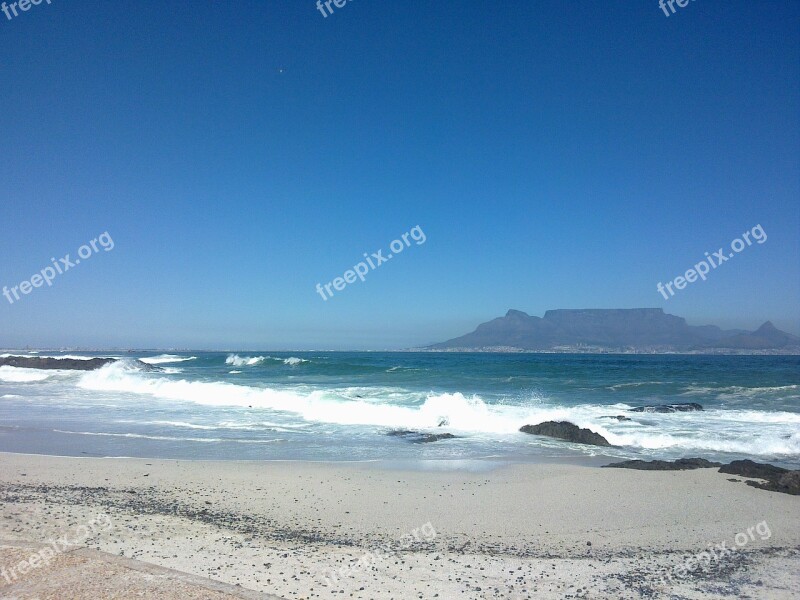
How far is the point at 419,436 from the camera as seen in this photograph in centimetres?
1568

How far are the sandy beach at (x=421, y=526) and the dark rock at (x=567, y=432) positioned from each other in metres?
3.86

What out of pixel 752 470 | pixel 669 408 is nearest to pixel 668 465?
pixel 752 470

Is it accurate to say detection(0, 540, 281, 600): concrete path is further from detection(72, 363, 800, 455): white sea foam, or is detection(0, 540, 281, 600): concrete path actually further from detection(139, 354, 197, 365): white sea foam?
detection(139, 354, 197, 365): white sea foam

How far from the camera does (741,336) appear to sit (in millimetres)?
149750

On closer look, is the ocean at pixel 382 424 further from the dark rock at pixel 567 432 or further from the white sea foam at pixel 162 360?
the white sea foam at pixel 162 360

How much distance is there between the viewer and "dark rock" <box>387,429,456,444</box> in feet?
49.3

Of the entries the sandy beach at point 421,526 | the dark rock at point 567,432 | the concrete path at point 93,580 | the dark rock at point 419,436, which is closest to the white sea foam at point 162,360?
the dark rock at point 419,436

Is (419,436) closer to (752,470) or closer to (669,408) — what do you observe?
(752,470)

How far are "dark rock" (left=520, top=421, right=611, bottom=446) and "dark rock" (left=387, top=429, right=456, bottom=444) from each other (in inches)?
98.9

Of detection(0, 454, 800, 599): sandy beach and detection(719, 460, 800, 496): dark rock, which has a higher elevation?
detection(0, 454, 800, 599): sandy beach

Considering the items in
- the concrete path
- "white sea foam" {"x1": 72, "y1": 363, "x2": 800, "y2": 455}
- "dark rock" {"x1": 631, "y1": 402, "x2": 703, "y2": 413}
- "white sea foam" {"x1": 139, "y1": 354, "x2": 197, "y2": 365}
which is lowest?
"dark rock" {"x1": 631, "y1": 402, "x2": 703, "y2": 413}

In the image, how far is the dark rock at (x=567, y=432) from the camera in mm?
14875

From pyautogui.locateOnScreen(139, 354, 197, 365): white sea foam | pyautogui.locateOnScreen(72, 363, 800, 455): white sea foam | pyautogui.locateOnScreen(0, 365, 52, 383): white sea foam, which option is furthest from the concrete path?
pyautogui.locateOnScreen(139, 354, 197, 365): white sea foam

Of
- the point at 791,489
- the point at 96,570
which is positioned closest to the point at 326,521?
the point at 96,570
